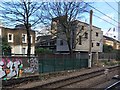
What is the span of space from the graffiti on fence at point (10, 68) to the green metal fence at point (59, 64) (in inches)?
148

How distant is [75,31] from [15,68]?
3461cm

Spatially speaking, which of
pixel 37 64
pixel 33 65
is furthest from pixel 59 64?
pixel 33 65

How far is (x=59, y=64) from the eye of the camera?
28.8 metres

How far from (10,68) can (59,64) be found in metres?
9.97

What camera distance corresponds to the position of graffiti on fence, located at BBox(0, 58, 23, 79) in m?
18.4

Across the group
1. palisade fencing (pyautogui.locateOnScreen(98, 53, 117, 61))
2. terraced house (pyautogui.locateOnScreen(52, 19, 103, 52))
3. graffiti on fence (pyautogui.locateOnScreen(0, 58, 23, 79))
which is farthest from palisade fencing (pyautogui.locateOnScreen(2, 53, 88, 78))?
palisade fencing (pyautogui.locateOnScreen(98, 53, 117, 61))

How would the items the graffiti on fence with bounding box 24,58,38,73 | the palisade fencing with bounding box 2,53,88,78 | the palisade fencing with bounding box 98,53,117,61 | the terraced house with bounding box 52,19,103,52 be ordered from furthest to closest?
the palisade fencing with bounding box 98,53,117,61 < the terraced house with bounding box 52,19,103,52 < the graffiti on fence with bounding box 24,58,38,73 < the palisade fencing with bounding box 2,53,88,78

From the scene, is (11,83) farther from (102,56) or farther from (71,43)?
(102,56)

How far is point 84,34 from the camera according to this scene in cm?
5916

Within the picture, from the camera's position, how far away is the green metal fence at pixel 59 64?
982 inches

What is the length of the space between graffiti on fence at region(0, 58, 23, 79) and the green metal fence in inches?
148

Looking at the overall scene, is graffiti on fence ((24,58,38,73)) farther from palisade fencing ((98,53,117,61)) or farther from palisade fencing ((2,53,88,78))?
palisade fencing ((98,53,117,61))

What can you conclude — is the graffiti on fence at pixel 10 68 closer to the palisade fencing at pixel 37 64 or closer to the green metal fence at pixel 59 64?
the palisade fencing at pixel 37 64

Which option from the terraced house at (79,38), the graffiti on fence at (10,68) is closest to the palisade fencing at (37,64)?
the graffiti on fence at (10,68)
